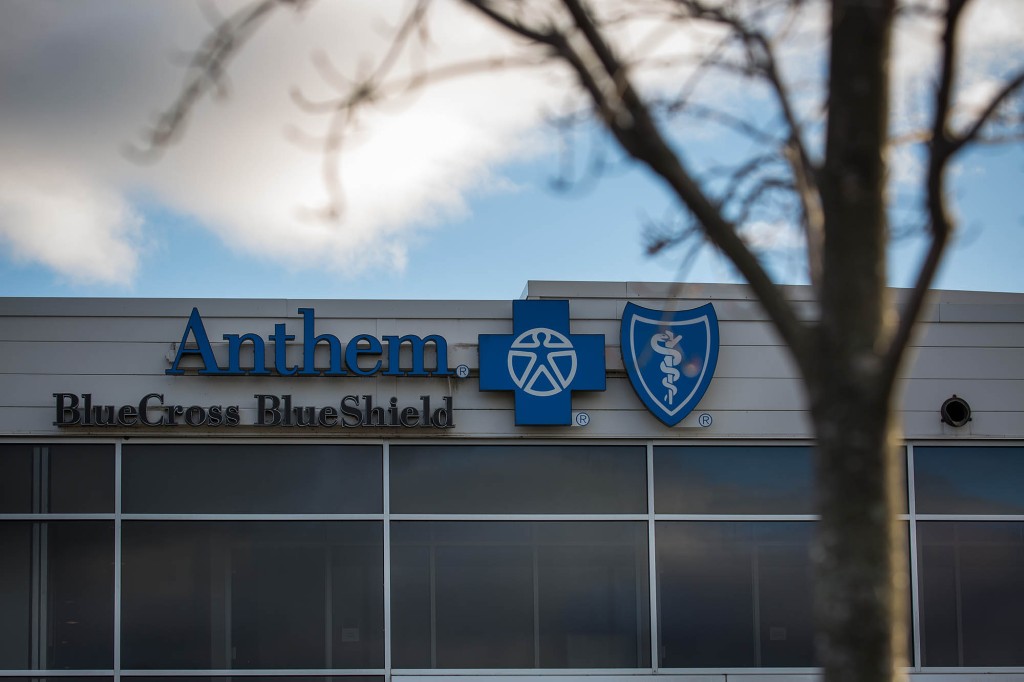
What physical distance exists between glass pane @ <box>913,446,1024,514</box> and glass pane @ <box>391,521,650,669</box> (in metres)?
3.43

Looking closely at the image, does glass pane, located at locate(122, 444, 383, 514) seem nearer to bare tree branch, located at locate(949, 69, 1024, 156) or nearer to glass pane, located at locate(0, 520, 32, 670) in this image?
glass pane, located at locate(0, 520, 32, 670)

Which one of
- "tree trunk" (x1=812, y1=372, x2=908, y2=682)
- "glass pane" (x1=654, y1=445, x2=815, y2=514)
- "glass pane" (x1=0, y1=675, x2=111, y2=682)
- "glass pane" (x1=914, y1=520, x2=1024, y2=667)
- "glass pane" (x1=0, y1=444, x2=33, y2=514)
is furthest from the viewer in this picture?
"glass pane" (x1=914, y1=520, x2=1024, y2=667)

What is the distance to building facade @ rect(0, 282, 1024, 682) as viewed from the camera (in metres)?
12.8

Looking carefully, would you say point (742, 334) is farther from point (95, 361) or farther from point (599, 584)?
point (95, 361)

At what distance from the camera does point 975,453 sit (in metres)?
13.8

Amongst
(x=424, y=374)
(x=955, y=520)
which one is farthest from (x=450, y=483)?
(x=955, y=520)

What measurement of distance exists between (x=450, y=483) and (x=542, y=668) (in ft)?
7.58

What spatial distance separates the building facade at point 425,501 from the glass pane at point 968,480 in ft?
0.41

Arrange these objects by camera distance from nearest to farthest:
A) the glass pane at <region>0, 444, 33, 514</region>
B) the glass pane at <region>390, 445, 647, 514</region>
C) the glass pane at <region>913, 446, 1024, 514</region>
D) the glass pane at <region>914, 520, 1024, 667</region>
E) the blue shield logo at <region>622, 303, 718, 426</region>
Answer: the glass pane at <region>0, 444, 33, 514</region> → the glass pane at <region>390, 445, 647, 514</region> → the blue shield logo at <region>622, 303, 718, 426</region> → the glass pane at <region>914, 520, 1024, 667</region> → the glass pane at <region>913, 446, 1024, 514</region>

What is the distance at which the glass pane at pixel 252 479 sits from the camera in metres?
13.0

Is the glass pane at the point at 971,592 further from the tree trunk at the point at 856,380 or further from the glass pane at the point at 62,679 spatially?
the tree trunk at the point at 856,380

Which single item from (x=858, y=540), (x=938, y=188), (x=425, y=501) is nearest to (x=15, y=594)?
(x=425, y=501)

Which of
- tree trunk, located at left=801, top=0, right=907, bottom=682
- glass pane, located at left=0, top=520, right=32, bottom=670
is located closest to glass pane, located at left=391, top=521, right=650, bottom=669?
glass pane, located at left=0, top=520, right=32, bottom=670

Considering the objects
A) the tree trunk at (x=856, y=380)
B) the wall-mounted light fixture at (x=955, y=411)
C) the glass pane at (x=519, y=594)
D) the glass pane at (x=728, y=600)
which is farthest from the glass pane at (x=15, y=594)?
the tree trunk at (x=856, y=380)
